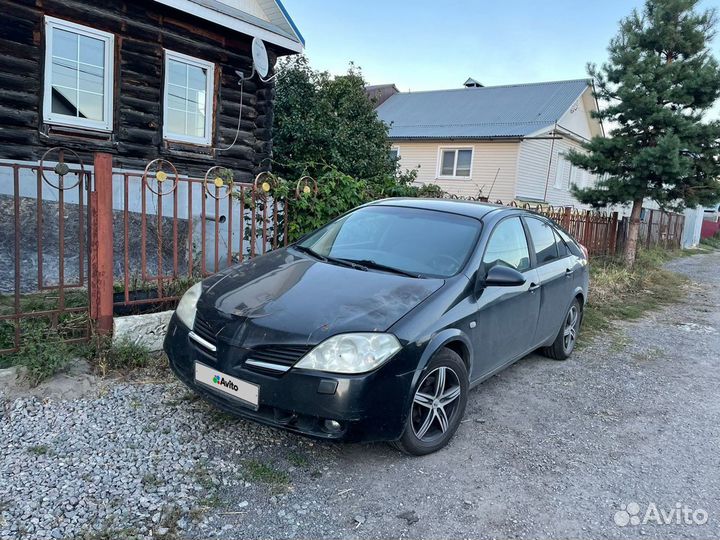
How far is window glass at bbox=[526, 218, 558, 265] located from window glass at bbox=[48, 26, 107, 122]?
5941mm

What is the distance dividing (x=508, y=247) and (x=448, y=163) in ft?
59.4

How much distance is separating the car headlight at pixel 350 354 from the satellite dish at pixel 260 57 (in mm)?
6589

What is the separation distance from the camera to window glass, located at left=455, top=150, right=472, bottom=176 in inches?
830

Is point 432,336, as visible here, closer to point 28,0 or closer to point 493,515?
point 493,515

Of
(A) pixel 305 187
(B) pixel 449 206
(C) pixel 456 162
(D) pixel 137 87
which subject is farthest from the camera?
(C) pixel 456 162

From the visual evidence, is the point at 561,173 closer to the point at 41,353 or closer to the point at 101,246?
the point at 101,246

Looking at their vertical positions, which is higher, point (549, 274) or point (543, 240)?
point (543, 240)

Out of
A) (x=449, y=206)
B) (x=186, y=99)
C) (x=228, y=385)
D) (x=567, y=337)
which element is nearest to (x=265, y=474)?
A: (x=228, y=385)

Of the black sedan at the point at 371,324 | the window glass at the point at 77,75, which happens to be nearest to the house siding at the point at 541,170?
the window glass at the point at 77,75

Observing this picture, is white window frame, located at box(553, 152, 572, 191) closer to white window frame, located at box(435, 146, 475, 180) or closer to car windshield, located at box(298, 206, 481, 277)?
white window frame, located at box(435, 146, 475, 180)

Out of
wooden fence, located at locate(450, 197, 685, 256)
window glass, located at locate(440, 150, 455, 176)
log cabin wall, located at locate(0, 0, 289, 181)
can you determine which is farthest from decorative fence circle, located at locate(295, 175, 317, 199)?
window glass, located at locate(440, 150, 455, 176)

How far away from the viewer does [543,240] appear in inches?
198

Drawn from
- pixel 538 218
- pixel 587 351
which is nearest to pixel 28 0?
pixel 538 218

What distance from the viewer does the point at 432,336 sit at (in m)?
3.15
